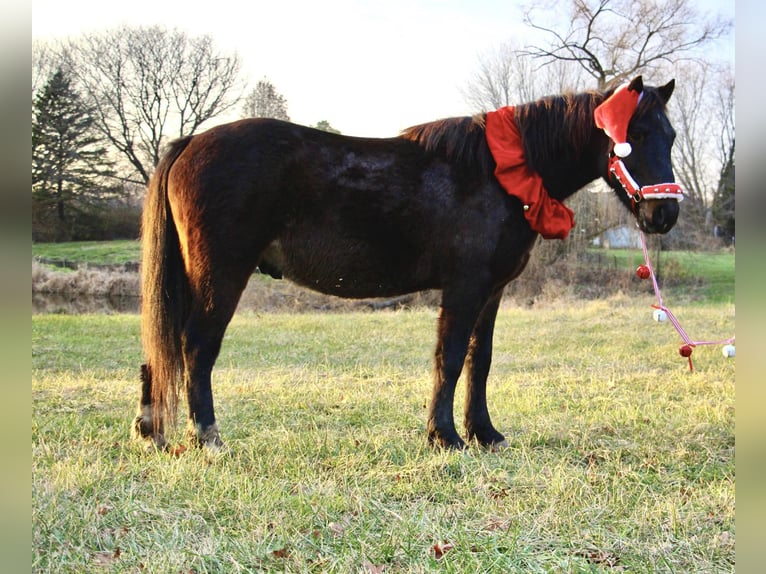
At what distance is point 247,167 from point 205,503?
7.10ft

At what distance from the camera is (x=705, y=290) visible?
1959 centimetres

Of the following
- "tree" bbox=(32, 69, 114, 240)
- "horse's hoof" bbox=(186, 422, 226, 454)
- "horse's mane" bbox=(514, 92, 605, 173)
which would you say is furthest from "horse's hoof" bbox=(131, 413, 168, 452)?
"tree" bbox=(32, 69, 114, 240)

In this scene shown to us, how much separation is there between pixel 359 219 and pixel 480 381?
1.58 meters

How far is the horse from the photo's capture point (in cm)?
405

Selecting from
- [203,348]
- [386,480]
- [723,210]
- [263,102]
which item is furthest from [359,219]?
[723,210]

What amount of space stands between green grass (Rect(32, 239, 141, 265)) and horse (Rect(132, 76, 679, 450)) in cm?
1407

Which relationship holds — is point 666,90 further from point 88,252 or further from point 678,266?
point 678,266

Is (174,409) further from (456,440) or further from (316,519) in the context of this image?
(456,440)

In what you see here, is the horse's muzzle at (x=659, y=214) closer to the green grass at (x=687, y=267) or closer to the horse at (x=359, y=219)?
the horse at (x=359, y=219)

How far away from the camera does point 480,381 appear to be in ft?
15.1

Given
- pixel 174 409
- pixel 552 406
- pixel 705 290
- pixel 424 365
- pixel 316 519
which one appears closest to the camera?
pixel 316 519

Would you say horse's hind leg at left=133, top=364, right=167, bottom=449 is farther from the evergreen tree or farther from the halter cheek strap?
the evergreen tree

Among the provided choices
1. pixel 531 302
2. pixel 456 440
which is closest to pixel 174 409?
pixel 456 440

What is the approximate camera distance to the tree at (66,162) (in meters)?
16.1
